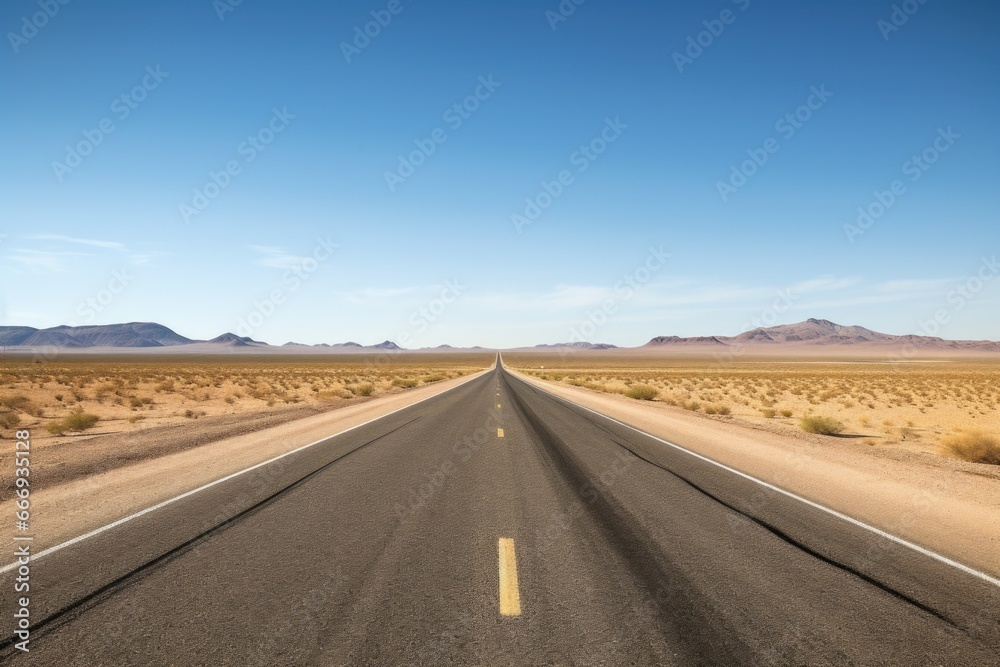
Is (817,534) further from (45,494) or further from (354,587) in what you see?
(45,494)

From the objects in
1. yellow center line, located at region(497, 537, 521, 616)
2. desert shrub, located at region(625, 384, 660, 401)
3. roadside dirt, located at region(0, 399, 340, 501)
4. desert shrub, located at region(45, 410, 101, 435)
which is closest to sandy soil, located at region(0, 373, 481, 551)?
roadside dirt, located at region(0, 399, 340, 501)

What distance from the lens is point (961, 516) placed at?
22.4ft

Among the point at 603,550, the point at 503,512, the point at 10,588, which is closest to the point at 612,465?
the point at 503,512

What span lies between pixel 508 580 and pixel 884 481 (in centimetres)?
802

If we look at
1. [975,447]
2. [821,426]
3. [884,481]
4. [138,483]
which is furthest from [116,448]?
[975,447]

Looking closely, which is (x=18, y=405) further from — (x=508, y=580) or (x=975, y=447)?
(x=975, y=447)

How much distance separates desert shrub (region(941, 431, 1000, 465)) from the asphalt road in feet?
28.0

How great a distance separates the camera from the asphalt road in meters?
3.40

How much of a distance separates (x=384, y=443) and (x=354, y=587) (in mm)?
8036

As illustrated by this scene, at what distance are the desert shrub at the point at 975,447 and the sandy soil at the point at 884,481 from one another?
0.45 m

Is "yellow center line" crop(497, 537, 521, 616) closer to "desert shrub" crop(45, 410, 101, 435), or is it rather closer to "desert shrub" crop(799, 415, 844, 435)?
"desert shrub" crop(799, 415, 844, 435)

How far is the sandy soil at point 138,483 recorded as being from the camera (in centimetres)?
627

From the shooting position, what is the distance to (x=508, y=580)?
14.5 ft

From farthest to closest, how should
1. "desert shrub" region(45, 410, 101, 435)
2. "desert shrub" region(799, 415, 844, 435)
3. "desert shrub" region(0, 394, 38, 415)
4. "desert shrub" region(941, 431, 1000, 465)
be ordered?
"desert shrub" region(0, 394, 38, 415) < "desert shrub" region(799, 415, 844, 435) < "desert shrub" region(45, 410, 101, 435) < "desert shrub" region(941, 431, 1000, 465)
